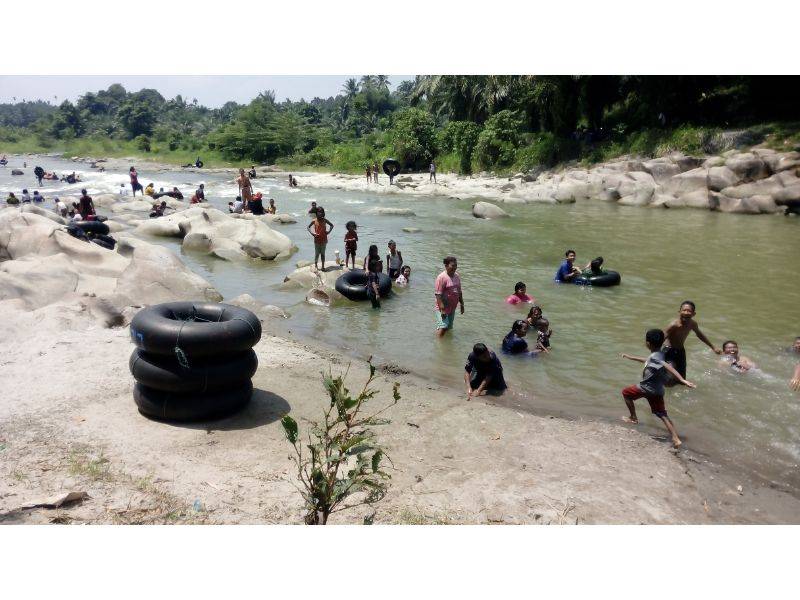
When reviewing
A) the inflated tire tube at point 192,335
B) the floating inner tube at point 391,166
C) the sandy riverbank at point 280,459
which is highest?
the floating inner tube at point 391,166

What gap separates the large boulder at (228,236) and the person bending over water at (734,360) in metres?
12.7

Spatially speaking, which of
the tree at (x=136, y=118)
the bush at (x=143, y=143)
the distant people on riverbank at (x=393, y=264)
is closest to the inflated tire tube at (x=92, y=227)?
the distant people on riverbank at (x=393, y=264)

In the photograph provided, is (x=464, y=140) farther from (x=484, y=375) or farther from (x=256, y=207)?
(x=484, y=375)

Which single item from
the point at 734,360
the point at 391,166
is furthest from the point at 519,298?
the point at 391,166

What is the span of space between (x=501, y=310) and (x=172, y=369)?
7.69m

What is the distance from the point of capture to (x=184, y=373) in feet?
21.3

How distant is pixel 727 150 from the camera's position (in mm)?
29578

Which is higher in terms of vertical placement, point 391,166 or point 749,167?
point 749,167

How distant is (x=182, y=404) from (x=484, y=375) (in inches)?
161

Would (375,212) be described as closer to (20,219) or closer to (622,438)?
(20,219)

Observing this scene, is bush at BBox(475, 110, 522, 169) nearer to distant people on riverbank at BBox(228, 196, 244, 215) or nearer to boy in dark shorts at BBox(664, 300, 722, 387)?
distant people on riverbank at BBox(228, 196, 244, 215)

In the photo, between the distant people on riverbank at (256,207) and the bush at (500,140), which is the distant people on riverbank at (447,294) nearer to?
the distant people on riverbank at (256,207)

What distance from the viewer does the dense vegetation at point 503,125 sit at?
31594mm

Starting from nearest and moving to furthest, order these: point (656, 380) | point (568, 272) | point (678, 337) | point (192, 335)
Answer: point (192, 335), point (656, 380), point (678, 337), point (568, 272)
